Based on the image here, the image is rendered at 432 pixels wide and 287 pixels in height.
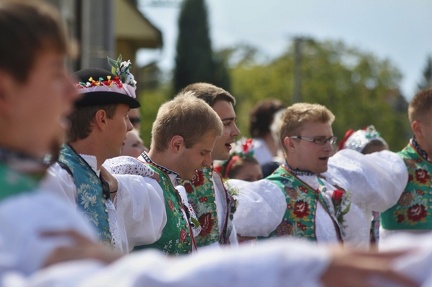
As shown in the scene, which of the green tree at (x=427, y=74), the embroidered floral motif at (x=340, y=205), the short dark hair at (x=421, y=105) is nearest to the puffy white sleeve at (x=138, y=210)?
the embroidered floral motif at (x=340, y=205)

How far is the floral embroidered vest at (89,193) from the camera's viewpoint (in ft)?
14.0

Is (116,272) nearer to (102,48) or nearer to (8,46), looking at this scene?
(8,46)

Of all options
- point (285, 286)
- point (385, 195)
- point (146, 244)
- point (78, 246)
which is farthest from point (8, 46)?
point (385, 195)

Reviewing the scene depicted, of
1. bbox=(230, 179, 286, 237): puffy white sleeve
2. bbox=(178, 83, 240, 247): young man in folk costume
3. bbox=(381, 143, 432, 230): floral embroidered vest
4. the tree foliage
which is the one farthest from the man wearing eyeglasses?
the tree foliage

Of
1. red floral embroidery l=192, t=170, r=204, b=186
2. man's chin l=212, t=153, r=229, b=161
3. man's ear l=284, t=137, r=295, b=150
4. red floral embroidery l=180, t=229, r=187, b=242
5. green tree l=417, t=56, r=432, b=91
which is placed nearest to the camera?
red floral embroidery l=180, t=229, r=187, b=242

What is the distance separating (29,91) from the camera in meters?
2.16

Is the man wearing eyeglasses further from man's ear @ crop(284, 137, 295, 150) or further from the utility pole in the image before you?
the utility pole

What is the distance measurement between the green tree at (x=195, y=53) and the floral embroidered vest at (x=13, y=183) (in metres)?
46.9

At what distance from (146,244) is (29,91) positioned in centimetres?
277

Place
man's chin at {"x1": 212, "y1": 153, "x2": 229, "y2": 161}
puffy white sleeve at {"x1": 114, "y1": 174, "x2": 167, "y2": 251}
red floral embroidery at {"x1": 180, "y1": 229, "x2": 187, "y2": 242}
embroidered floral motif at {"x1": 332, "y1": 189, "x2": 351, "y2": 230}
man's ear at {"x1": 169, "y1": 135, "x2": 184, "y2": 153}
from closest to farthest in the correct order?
puffy white sleeve at {"x1": 114, "y1": 174, "x2": 167, "y2": 251}
red floral embroidery at {"x1": 180, "y1": 229, "x2": 187, "y2": 242}
man's ear at {"x1": 169, "y1": 135, "x2": 184, "y2": 153}
man's chin at {"x1": 212, "y1": 153, "x2": 229, "y2": 161}
embroidered floral motif at {"x1": 332, "y1": 189, "x2": 351, "y2": 230}

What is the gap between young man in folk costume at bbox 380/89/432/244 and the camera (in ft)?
23.3

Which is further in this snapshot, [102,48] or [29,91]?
[102,48]

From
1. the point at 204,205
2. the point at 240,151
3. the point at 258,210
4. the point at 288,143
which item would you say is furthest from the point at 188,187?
the point at 240,151

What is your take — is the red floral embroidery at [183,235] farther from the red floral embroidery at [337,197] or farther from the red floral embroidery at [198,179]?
the red floral embroidery at [337,197]
